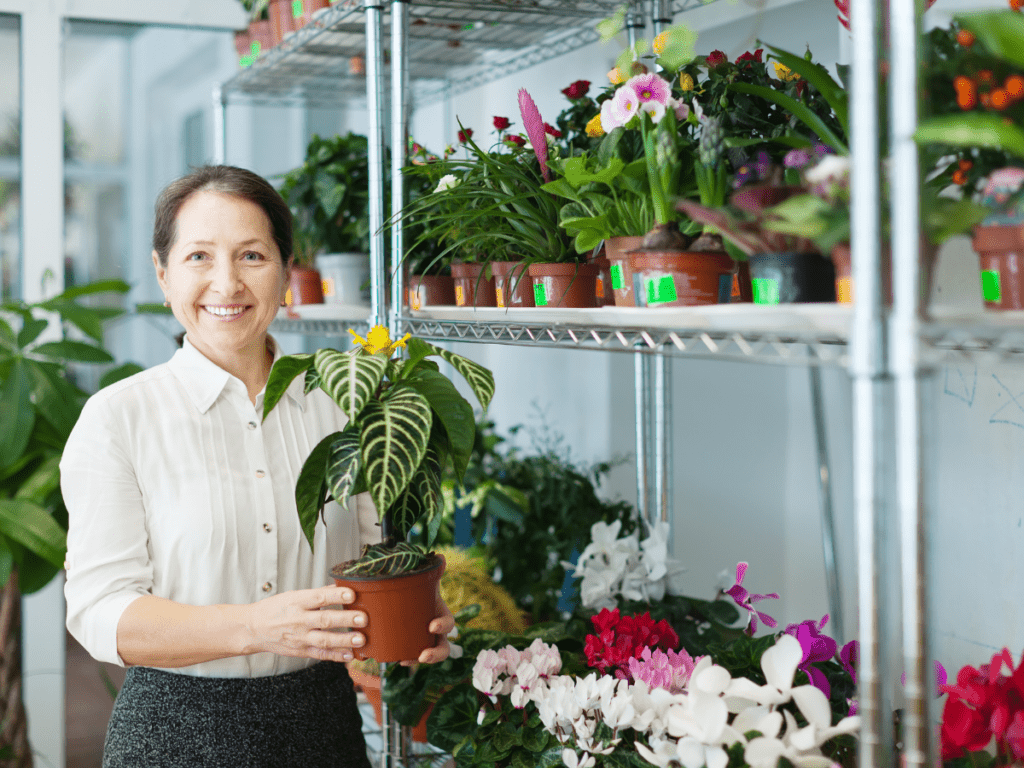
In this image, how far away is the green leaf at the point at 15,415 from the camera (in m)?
2.33

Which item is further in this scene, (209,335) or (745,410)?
(745,410)

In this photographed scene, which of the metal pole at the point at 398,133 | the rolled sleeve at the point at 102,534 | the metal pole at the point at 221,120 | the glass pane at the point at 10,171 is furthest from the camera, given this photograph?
the glass pane at the point at 10,171

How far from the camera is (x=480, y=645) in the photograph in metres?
1.70

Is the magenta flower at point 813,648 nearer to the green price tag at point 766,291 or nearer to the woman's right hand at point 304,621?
the green price tag at point 766,291

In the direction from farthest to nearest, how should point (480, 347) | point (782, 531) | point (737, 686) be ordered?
point (480, 347)
point (782, 531)
point (737, 686)

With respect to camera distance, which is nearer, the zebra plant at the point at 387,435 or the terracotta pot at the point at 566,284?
the zebra plant at the point at 387,435

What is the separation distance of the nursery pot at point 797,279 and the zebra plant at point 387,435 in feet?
1.54

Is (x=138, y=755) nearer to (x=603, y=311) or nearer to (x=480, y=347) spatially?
(x=603, y=311)

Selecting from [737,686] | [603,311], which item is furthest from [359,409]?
[737,686]

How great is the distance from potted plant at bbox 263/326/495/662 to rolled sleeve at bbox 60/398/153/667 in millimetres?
299

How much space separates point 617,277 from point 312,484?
0.52 m

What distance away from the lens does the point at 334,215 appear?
237 cm

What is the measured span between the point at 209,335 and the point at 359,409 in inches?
17.6

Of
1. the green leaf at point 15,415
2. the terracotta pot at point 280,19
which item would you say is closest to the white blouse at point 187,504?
the green leaf at point 15,415
